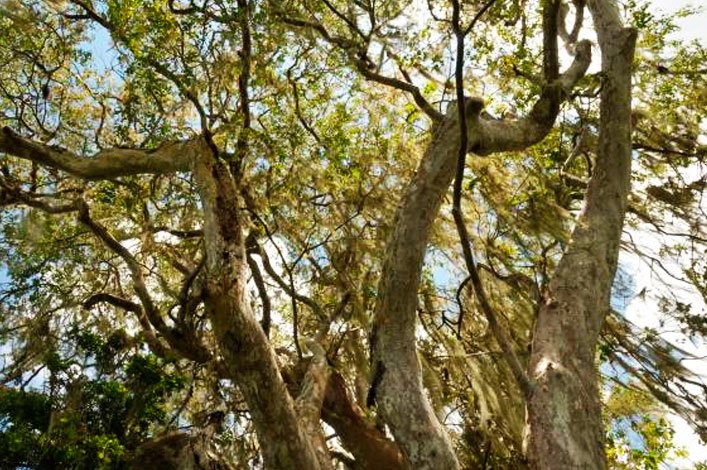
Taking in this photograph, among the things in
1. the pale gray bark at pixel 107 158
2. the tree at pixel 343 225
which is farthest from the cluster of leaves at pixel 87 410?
the pale gray bark at pixel 107 158

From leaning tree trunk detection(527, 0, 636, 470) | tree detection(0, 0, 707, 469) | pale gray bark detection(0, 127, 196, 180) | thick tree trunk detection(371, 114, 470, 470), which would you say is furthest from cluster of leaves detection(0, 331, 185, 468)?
leaning tree trunk detection(527, 0, 636, 470)

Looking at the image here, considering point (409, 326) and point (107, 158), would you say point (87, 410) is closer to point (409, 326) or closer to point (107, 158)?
point (107, 158)

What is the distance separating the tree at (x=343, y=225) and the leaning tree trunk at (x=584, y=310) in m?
0.01

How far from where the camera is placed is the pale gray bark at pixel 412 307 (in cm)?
237

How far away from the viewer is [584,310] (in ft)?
9.21

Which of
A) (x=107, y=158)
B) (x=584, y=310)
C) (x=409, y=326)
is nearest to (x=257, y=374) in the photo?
(x=409, y=326)

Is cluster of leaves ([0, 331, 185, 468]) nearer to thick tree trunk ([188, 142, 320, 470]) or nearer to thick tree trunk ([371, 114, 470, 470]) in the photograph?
thick tree trunk ([188, 142, 320, 470])

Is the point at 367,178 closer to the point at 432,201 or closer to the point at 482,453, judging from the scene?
the point at 482,453

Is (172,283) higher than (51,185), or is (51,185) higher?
(51,185)

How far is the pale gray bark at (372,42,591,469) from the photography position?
93.4 inches

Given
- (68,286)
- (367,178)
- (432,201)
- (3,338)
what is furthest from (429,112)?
(3,338)

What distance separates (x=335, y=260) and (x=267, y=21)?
2205 mm

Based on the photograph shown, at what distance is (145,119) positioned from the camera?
18.1 ft

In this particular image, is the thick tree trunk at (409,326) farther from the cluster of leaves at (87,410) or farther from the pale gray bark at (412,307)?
the cluster of leaves at (87,410)
